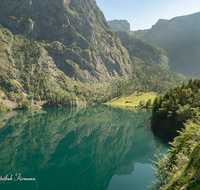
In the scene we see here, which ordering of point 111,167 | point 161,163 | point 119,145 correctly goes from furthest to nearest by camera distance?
point 119,145 → point 111,167 → point 161,163

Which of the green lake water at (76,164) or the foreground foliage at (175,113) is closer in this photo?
the green lake water at (76,164)

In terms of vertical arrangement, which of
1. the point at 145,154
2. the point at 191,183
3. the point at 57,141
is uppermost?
the point at 191,183

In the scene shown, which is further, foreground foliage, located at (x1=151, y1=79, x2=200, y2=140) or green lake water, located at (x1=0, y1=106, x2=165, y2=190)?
foreground foliage, located at (x1=151, y1=79, x2=200, y2=140)

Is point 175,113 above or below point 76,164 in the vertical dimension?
above

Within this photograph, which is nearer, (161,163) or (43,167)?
(161,163)

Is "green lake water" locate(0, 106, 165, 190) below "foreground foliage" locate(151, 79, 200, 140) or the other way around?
below

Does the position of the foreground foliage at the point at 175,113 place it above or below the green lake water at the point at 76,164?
above

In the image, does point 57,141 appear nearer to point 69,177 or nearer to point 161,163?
point 69,177

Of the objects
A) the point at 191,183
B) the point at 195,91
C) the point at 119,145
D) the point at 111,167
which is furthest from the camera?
the point at 195,91

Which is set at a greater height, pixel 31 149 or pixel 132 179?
pixel 132 179

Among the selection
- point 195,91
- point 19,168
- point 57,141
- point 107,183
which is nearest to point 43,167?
point 19,168

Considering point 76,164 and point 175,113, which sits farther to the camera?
point 175,113

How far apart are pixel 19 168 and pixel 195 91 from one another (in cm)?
6795

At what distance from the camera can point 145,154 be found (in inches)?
1506
